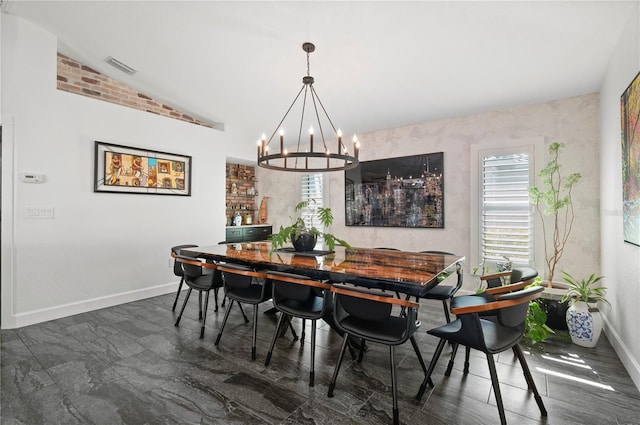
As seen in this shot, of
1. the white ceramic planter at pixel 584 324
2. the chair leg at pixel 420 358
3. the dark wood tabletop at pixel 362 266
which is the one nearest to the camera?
the dark wood tabletop at pixel 362 266

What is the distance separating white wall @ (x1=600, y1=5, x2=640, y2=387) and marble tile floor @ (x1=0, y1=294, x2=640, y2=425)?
22 centimetres

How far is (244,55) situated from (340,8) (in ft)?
4.26

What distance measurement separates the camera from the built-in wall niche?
249 inches

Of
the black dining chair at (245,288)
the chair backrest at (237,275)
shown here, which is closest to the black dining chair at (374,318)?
the black dining chair at (245,288)

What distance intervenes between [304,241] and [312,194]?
2.88 m

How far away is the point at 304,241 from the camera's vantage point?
3.00 m

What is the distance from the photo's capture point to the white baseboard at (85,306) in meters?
3.23

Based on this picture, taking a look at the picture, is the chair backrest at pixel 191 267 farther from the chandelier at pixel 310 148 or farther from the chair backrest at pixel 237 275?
the chandelier at pixel 310 148

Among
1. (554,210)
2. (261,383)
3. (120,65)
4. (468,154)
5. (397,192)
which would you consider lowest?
(261,383)

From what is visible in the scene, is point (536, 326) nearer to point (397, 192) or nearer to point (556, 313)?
point (556, 313)

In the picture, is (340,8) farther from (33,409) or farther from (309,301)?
(33,409)

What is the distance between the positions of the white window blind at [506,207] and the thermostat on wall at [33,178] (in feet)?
17.4

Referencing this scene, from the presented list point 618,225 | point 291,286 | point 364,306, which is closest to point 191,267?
point 291,286

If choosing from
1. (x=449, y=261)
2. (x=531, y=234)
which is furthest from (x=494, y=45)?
(x=531, y=234)
